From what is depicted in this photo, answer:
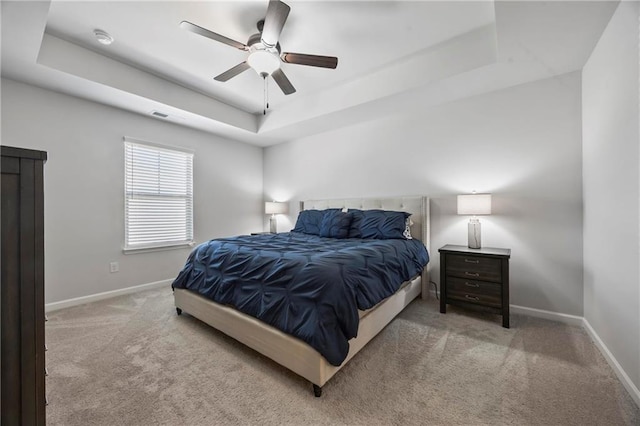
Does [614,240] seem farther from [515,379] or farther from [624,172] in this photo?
[515,379]

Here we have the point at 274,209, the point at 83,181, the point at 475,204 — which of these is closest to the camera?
the point at 475,204

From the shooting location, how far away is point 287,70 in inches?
118

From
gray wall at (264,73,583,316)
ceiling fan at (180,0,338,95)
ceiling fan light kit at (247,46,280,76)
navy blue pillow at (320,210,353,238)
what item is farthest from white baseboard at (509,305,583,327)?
ceiling fan light kit at (247,46,280,76)

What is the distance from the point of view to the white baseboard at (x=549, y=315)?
8.04 ft

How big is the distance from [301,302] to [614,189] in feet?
7.54

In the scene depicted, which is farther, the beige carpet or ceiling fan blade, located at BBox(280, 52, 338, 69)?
ceiling fan blade, located at BBox(280, 52, 338, 69)

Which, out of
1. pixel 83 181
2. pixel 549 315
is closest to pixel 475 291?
pixel 549 315

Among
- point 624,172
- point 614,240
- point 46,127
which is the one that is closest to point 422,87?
point 624,172

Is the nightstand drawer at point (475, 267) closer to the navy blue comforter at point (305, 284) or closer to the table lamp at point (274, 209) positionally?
the navy blue comforter at point (305, 284)

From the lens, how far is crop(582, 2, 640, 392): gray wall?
155 centimetres

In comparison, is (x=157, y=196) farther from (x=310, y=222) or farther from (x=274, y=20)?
(x=274, y=20)

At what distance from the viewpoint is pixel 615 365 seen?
5.65 feet

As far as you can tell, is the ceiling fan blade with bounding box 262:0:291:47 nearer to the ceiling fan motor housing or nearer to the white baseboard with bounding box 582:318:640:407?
the ceiling fan motor housing

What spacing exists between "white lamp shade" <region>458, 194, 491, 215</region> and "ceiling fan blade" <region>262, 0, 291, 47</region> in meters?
2.34
